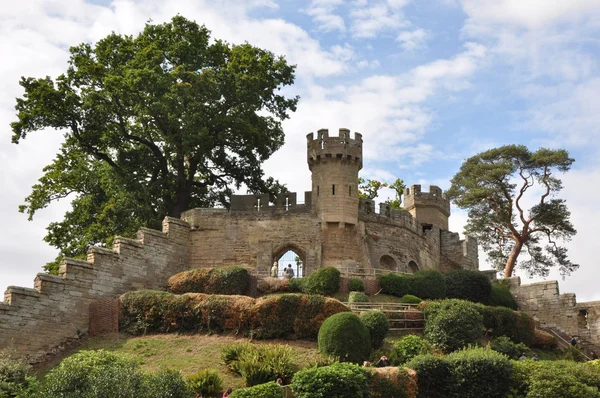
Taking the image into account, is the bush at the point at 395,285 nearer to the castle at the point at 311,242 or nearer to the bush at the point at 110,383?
the castle at the point at 311,242

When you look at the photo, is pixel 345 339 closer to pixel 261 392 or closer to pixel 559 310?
pixel 261 392

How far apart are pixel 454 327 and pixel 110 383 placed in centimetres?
1398

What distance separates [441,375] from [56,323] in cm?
1542

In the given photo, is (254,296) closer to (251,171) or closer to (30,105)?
(251,171)

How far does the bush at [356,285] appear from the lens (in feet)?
120

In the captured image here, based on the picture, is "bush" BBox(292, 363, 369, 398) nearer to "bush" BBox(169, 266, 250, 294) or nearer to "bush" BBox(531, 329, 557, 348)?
"bush" BBox(169, 266, 250, 294)

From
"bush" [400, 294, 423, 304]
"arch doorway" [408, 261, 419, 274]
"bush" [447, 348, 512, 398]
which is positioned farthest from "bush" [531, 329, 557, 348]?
"arch doorway" [408, 261, 419, 274]

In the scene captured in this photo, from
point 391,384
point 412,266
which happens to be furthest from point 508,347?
point 412,266

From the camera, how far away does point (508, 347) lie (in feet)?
102

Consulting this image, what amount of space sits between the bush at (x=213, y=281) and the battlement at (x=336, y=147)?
8.79 meters

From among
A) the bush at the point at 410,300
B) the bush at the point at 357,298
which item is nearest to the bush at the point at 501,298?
the bush at the point at 410,300

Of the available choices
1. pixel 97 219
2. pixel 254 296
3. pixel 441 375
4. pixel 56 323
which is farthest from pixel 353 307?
pixel 97 219

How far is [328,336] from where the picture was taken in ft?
93.0

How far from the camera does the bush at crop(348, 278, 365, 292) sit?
→ 36688 millimetres
